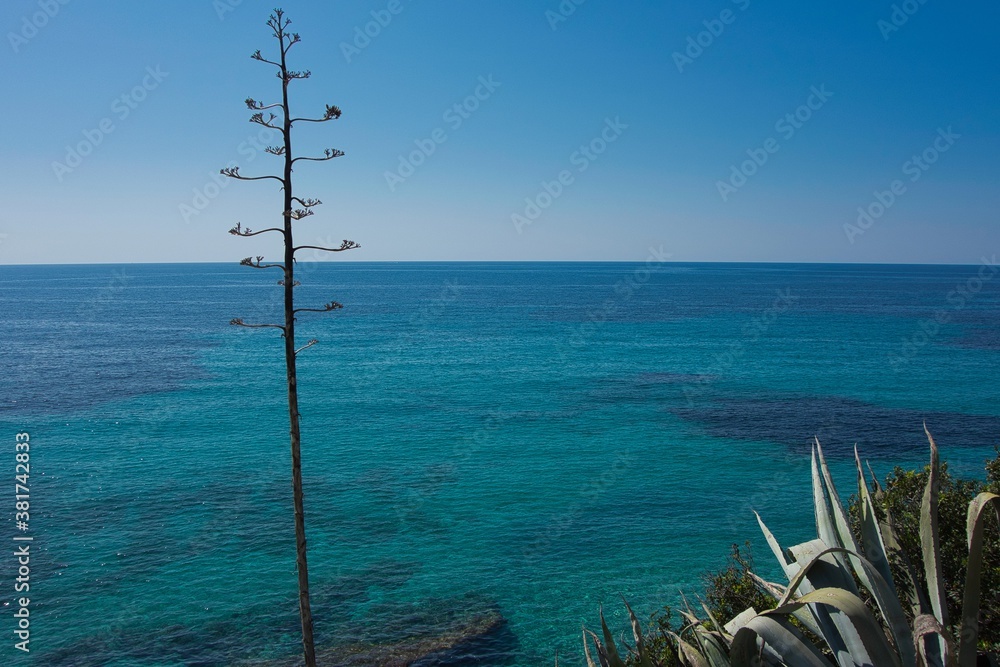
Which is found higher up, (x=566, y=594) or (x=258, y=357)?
(x=258, y=357)

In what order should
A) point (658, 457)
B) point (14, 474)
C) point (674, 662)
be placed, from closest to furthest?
1. point (674, 662)
2. point (14, 474)
3. point (658, 457)

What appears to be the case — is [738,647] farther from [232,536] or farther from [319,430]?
[319,430]

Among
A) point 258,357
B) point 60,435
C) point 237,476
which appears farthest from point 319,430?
point 258,357

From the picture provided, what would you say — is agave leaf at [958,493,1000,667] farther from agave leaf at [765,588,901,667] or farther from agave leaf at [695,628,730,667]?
agave leaf at [695,628,730,667]

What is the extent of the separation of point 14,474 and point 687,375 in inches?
1730

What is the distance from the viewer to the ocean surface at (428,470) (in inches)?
810

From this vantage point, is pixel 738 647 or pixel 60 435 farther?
pixel 60 435

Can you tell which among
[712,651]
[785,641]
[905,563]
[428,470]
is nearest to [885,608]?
[785,641]

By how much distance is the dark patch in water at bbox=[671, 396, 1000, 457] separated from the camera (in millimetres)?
36500

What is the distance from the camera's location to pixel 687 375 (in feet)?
182

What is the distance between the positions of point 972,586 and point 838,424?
3895 centimetres

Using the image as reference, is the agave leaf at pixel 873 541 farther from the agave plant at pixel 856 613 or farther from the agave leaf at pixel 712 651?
the agave leaf at pixel 712 651

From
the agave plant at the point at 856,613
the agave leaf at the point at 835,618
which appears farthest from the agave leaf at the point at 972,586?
the agave leaf at the point at 835,618

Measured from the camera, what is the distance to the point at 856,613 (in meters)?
4.73
